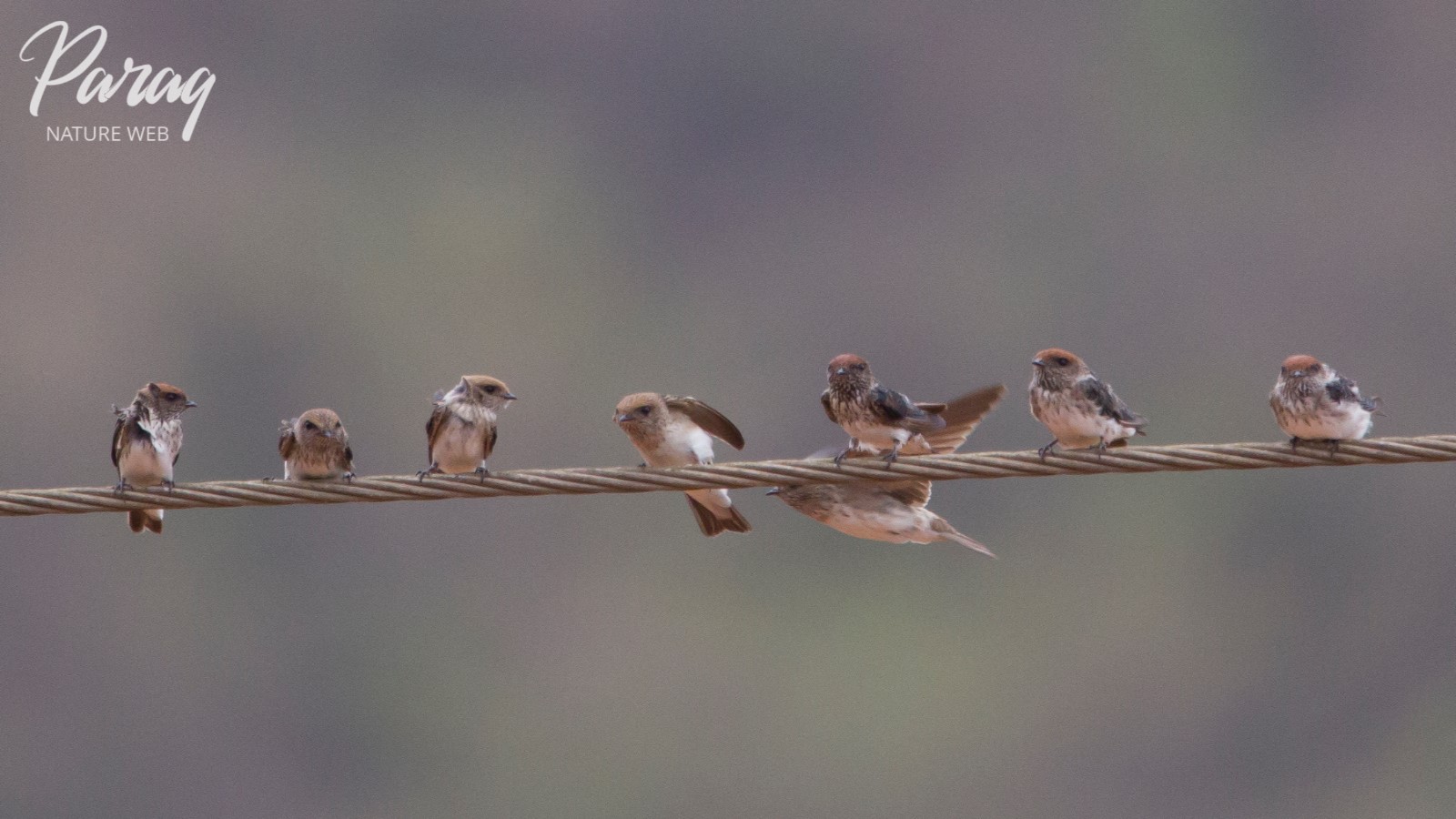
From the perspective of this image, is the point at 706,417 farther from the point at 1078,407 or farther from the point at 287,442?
the point at 287,442

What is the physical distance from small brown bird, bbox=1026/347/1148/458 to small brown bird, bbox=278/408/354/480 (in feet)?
10.7

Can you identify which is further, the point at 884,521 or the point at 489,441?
the point at 884,521

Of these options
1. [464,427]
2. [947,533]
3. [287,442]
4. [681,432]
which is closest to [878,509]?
[947,533]

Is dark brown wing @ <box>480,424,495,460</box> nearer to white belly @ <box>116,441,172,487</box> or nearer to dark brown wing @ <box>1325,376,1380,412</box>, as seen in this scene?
white belly @ <box>116,441,172,487</box>

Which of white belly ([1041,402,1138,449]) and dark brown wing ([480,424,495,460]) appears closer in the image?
white belly ([1041,402,1138,449])

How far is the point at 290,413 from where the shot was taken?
52062 millimetres

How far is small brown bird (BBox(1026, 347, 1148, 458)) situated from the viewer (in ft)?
38.9

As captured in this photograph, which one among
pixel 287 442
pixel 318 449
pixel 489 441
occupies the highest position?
pixel 489 441

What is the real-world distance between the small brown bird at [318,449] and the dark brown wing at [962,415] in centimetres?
279

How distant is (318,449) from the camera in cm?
1167

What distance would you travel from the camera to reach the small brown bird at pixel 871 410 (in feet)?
38.3

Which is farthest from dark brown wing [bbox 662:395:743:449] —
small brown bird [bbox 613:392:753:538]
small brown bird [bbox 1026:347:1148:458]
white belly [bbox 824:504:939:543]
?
small brown bird [bbox 1026:347:1148:458]

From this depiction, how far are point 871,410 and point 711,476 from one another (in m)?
2.23

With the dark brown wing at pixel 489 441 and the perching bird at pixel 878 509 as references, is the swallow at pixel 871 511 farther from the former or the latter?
the dark brown wing at pixel 489 441
